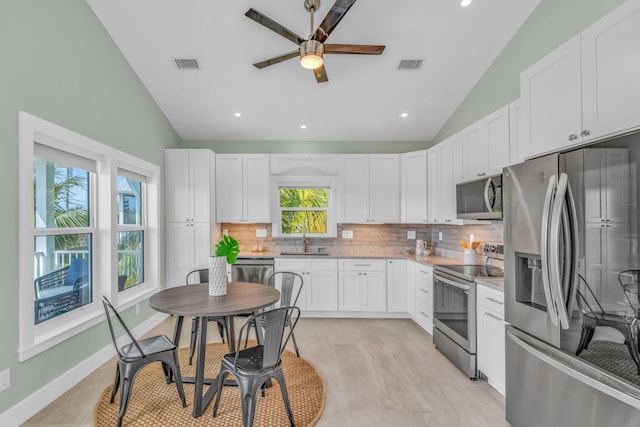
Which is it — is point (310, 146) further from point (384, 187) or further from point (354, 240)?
point (354, 240)

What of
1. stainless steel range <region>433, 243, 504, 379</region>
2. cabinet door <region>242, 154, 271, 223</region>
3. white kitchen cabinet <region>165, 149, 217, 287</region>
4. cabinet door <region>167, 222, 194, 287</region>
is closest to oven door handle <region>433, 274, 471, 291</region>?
stainless steel range <region>433, 243, 504, 379</region>

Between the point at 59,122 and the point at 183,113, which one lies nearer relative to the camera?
the point at 59,122

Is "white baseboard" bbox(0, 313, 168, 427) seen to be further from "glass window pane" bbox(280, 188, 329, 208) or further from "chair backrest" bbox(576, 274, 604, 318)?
"chair backrest" bbox(576, 274, 604, 318)

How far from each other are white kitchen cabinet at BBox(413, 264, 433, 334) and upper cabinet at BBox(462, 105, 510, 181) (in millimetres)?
1237

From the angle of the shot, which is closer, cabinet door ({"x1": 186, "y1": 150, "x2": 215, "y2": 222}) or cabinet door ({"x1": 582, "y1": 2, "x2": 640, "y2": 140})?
cabinet door ({"x1": 582, "y1": 2, "x2": 640, "y2": 140})

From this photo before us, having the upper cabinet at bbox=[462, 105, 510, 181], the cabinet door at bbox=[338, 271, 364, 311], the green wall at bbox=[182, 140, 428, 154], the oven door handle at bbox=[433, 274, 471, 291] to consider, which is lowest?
the cabinet door at bbox=[338, 271, 364, 311]

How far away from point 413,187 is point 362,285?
5.33 ft

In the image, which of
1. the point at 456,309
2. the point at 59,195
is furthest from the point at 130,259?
the point at 456,309

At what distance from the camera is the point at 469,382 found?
2809mm

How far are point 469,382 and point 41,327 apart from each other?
3.60 m

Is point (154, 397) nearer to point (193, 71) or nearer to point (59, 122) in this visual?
point (59, 122)

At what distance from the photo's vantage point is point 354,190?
16.4 ft

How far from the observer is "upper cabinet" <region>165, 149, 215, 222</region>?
4656 millimetres

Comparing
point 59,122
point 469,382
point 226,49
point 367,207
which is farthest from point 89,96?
point 469,382
